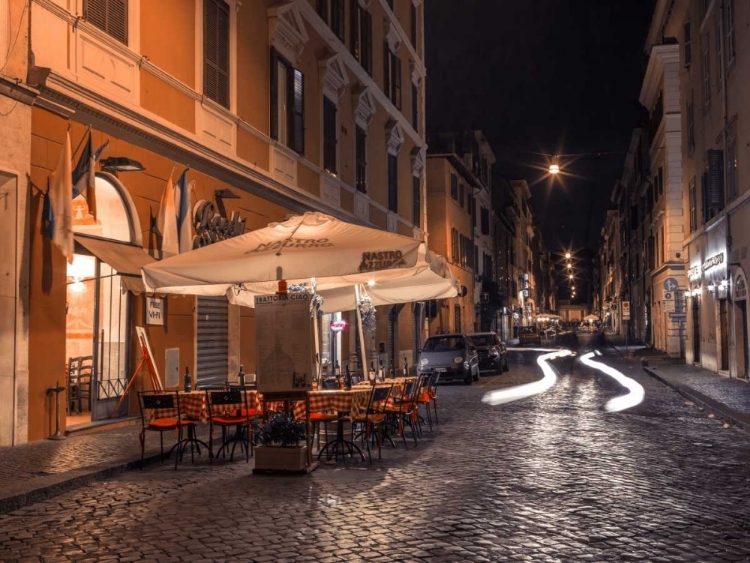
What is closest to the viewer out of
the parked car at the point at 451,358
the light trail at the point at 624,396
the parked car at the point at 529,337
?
the light trail at the point at 624,396

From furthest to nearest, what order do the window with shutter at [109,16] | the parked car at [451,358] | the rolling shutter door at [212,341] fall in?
the parked car at [451,358] < the rolling shutter door at [212,341] < the window with shutter at [109,16]

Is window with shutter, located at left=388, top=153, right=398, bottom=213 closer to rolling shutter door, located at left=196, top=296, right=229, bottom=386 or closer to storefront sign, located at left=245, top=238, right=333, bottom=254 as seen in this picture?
rolling shutter door, located at left=196, top=296, right=229, bottom=386

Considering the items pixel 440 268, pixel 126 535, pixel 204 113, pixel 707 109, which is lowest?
pixel 126 535

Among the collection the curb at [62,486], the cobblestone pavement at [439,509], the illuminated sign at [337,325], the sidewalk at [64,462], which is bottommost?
the cobblestone pavement at [439,509]

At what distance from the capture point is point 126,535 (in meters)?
6.89

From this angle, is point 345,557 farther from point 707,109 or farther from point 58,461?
point 707,109

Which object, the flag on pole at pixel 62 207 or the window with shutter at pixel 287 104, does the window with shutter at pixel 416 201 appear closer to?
the window with shutter at pixel 287 104

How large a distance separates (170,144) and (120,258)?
297 centimetres

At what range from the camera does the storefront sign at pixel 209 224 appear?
52.9 feet

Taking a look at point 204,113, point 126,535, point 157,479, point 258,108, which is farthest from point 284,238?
point 258,108

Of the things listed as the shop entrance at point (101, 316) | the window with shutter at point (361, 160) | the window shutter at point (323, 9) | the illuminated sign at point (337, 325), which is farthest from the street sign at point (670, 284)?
the shop entrance at point (101, 316)

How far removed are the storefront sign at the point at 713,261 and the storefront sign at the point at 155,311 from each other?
1694cm

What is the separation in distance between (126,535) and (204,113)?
11.1m

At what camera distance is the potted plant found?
31.8ft
